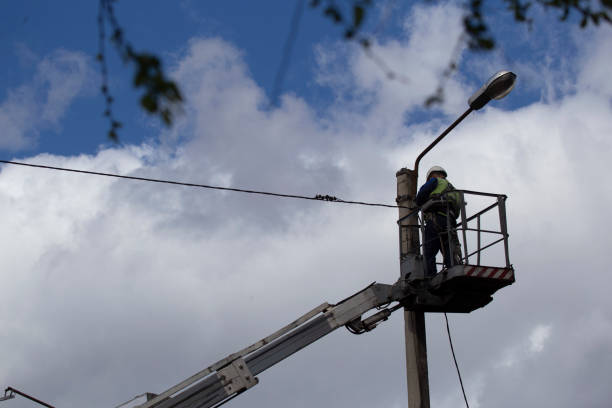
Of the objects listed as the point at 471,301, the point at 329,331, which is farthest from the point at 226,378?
the point at 471,301

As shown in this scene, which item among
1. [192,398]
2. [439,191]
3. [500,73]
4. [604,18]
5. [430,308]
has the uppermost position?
[500,73]

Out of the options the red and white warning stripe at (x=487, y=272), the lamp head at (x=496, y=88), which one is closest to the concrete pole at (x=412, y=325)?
the red and white warning stripe at (x=487, y=272)

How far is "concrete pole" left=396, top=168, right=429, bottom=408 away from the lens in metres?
9.98

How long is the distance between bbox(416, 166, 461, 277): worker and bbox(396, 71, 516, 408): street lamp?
0.47ft

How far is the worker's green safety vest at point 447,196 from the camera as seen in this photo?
10656 mm

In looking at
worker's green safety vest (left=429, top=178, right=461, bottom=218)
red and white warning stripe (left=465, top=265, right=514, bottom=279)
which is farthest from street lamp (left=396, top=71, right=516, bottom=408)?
red and white warning stripe (left=465, top=265, right=514, bottom=279)

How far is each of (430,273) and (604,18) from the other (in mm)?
7325

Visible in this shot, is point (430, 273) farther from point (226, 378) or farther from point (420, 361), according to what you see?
point (226, 378)

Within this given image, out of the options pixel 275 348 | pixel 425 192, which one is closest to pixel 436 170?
pixel 425 192

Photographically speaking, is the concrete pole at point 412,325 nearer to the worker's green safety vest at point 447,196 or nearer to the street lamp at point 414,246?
the street lamp at point 414,246

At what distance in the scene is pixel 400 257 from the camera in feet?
35.5

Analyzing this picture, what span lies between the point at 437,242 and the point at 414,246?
0.31 metres

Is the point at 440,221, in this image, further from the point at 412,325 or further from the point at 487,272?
the point at 412,325

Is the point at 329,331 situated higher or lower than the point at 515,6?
higher
